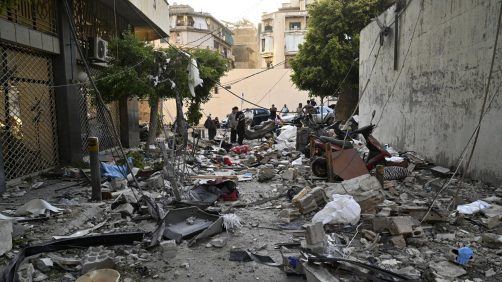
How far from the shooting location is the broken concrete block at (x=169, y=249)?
4.06 meters

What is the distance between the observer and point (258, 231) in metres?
4.89

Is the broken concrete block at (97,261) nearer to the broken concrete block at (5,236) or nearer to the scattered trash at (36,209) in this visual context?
the broken concrete block at (5,236)

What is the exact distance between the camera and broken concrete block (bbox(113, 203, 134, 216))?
5406mm

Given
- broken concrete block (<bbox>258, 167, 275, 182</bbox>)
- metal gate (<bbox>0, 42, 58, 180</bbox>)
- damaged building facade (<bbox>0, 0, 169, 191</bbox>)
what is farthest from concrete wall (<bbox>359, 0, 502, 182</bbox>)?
metal gate (<bbox>0, 42, 58, 180</bbox>)

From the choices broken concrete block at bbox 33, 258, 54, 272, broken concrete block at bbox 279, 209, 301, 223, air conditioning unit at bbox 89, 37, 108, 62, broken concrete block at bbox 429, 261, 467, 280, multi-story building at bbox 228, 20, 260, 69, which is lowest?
broken concrete block at bbox 279, 209, 301, 223

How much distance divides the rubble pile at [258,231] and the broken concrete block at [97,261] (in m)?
0.01

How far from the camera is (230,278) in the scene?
359 centimetres

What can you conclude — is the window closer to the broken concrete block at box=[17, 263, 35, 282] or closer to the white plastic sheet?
the white plastic sheet

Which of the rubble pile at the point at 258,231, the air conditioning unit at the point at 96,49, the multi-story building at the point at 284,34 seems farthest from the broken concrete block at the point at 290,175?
the multi-story building at the point at 284,34

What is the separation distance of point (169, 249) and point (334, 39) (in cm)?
1677

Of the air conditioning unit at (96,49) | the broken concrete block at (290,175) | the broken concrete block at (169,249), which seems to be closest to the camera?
the broken concrete block at (169,249)

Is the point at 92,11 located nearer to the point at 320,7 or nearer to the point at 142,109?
the point at 320,7

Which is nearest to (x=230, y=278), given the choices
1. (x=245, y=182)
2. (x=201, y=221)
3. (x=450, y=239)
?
(x=201, y=221)

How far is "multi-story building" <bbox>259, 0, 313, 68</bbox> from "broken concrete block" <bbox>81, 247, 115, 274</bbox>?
41424mm
